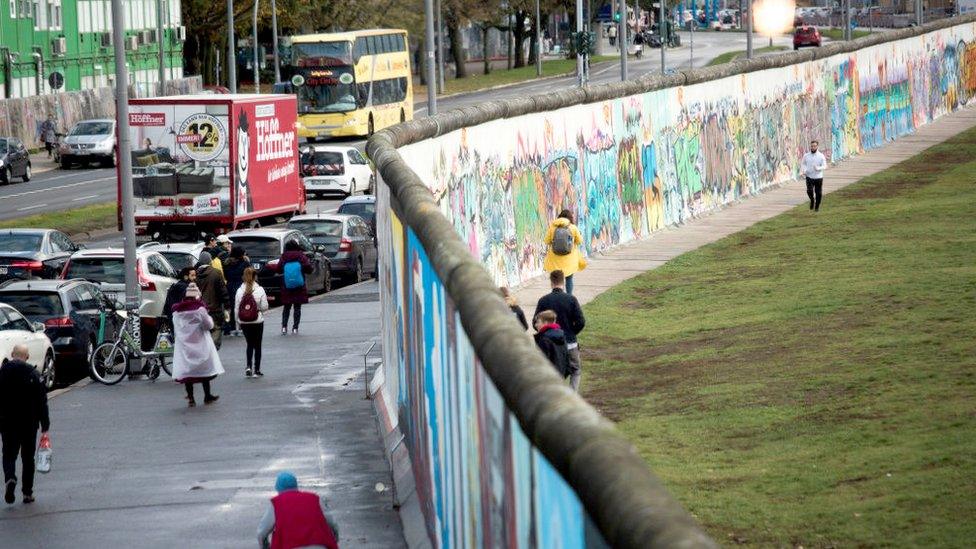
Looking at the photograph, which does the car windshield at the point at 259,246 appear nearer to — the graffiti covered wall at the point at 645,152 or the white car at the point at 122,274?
the white car at the point at 122,274

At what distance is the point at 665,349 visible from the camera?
807 inches

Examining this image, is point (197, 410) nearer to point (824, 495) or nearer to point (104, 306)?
point (104, 306)

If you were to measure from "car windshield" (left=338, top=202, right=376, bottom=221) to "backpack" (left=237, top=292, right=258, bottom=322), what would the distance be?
680 inches

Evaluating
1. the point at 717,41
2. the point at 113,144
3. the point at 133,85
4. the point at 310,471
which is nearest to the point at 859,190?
the point at 310,471

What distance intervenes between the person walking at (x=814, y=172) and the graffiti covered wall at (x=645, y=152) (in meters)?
2.24

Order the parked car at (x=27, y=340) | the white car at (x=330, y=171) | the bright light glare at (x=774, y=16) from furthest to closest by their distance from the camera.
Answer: the bright light glare at (x=774, y=16)
the white car at (x=330, y=171)
the parked car at (x=27, y=340)

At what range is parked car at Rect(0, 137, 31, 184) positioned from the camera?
56.0m

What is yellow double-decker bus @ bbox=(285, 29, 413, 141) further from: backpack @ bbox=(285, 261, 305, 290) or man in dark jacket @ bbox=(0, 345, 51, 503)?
man in dark jacket @ bbox=(0, 345, 51, 503)

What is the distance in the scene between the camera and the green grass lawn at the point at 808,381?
37.5 feet

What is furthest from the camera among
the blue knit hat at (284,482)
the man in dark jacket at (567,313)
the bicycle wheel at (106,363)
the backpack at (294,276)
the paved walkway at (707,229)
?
the paved walkway at (707,229)

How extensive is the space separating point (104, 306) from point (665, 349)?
802 cm

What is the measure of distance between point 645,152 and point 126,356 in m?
13.6

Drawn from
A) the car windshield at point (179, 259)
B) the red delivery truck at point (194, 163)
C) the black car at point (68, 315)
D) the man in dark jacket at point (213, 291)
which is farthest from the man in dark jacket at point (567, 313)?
the red delivery truck at point (194, 163)

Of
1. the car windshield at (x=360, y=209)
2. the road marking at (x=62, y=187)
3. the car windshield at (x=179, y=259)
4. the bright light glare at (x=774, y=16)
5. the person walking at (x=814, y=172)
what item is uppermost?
the bright light glare at (x=774, y=16)
